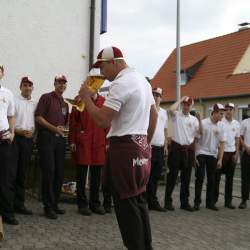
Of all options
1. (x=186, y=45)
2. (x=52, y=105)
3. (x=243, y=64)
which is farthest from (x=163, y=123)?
(x=186, y=45)

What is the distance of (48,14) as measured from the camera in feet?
33.1

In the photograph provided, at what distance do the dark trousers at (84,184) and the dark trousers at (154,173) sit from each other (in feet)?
3.36

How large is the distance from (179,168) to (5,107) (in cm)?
351

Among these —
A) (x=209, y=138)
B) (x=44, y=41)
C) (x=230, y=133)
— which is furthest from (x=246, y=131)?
(x=44, y=41)

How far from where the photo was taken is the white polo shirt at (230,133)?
365 inches

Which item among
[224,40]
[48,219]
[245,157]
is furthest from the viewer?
[224,40]

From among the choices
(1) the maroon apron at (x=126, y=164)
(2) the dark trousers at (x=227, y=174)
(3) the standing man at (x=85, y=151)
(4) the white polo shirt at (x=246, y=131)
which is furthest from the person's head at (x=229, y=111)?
(1) the maroon apron at (x=126, y=164)

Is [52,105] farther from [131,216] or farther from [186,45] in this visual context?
[186,45]

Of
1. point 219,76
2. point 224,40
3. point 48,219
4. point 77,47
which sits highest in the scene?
point 224,40

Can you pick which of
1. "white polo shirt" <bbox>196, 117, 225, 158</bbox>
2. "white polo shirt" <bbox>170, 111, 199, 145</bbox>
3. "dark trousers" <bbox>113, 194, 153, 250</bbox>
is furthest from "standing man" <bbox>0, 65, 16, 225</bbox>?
"white polo shirt" <bbox>196, 117, 225, 158</bbox>

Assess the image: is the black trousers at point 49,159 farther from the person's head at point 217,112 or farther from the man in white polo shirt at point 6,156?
the person's head at point 217,112

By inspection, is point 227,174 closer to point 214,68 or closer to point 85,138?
point 85,138

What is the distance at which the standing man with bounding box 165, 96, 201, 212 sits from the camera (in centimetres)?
859

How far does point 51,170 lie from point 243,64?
27.4 metres
